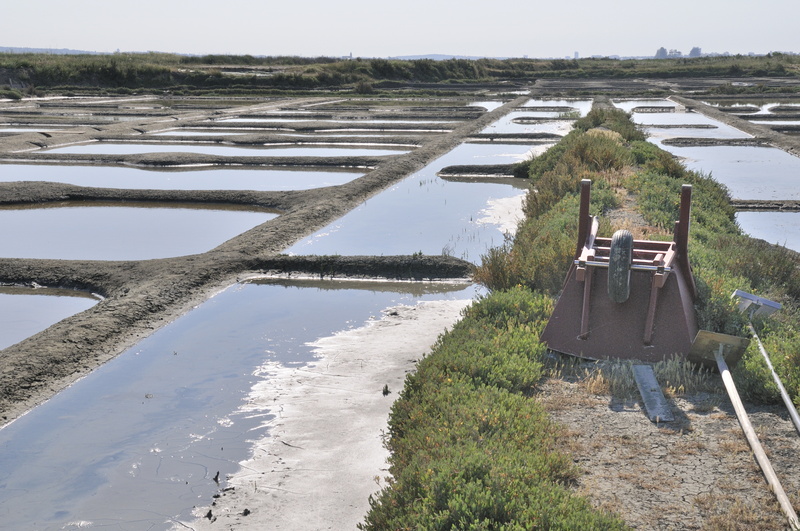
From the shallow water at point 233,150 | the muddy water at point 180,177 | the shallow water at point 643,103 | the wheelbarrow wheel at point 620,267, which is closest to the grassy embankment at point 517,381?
the wheelbarrow wheel at point 620,267

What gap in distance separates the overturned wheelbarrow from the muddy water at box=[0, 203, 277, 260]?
6.26 m

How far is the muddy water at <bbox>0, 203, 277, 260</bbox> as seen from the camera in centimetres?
1090

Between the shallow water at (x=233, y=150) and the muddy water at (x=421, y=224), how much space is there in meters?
4.01

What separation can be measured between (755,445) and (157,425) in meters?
3.91

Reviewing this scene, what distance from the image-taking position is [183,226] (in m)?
12.7

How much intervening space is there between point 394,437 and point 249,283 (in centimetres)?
517

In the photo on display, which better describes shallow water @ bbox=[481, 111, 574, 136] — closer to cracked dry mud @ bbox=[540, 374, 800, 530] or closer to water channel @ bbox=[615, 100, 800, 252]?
water channel @ bbox=[615, 100, 800, 252]

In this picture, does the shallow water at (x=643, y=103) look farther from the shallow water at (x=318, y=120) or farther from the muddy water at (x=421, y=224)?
the muddy water at (x=421, y=224)

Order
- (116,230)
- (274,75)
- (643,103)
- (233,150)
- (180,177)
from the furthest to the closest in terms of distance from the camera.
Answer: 1. (274,75)
2. (643,103)
3. (233,150)
4. (180,177)
5. (116,230)

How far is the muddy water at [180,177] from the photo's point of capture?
53.3 ft

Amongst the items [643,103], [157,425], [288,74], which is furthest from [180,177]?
[288,74]

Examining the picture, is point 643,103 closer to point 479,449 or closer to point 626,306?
point 626,306

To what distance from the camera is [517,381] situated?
→ 540cm

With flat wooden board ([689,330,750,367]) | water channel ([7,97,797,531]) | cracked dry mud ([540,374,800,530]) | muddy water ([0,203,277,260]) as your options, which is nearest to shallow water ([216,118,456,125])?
muddy water ([0,203,277,260])
